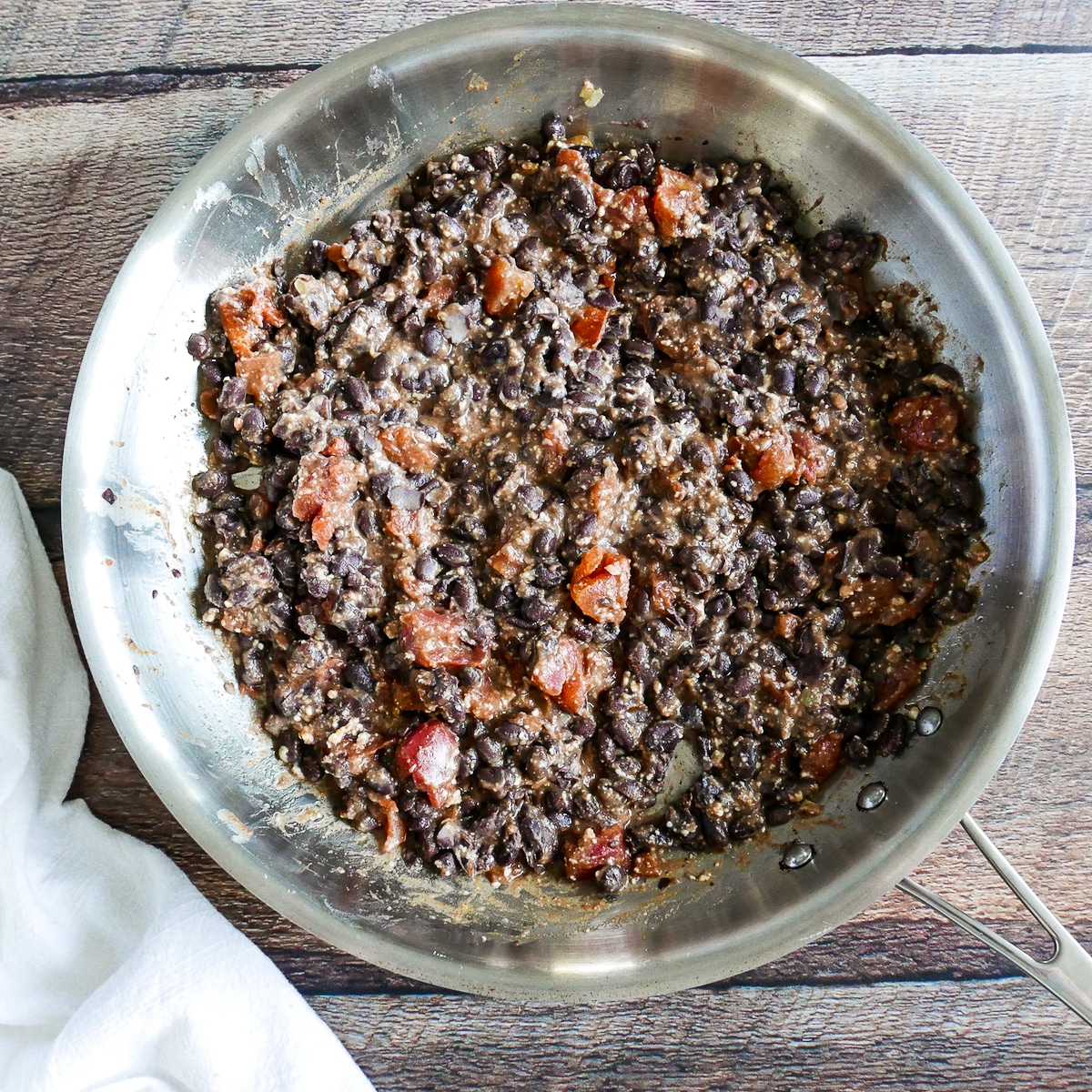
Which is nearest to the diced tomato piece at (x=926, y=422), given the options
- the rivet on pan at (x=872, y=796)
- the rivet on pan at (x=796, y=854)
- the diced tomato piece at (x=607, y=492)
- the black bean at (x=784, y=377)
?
the black bean at (x=784, y=377)

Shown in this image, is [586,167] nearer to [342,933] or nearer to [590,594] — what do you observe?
[590,594]

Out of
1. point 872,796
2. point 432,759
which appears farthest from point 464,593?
point 872,796

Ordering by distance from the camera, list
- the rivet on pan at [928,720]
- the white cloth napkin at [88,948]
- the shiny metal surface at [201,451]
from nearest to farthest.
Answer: the shiny metal surface at [201,451], the rivet on pan at [928,720], the white cloth napkin at [88,948]

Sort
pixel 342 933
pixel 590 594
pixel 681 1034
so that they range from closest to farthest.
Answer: pixel 342 933
pixel 590 594
pixel 681 1034

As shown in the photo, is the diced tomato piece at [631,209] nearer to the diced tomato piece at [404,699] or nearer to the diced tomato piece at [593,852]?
the diced tomato piece at [404,699]

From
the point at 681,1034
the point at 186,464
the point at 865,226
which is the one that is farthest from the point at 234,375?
the point at 681,1034

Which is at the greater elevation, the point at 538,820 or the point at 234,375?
the point at 234,375

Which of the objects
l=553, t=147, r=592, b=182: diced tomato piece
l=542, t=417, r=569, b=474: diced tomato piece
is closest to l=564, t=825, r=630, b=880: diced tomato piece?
l=542, t=417, r=569, b=474: diced tomato piece
